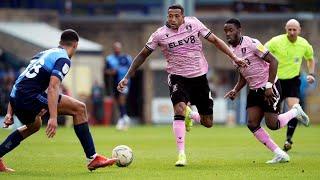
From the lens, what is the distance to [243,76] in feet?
52.5

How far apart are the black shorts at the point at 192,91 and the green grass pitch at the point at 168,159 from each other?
919 mm

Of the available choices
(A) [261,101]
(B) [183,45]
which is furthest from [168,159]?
(B) [183,45]

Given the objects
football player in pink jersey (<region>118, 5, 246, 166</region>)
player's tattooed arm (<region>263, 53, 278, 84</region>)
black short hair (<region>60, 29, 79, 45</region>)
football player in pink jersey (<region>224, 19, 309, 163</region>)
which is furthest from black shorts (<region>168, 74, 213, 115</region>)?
black short hair (<region>60, 29, 79, 45</region>)

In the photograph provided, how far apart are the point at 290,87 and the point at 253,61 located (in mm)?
3412

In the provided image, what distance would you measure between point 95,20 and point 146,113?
4884 millimetres

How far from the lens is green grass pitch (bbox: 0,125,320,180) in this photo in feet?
44.4

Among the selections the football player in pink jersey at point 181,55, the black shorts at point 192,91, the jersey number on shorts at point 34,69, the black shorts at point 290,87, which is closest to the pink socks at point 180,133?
the football player in pink jersey at point 181,55

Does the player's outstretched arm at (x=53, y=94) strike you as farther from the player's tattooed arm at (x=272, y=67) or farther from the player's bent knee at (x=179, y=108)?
the player's tattooed arm at (x=272, y=67)

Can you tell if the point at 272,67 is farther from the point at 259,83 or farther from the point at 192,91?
the point at 192,91

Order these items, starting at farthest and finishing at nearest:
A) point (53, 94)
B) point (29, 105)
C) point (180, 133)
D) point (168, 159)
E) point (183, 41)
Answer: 1. point (168, 159)
2. point (183, 41)
3. point (180, 133)
4. point (29, 105)
5. point (53, 94)

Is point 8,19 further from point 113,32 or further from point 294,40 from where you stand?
point 294,40

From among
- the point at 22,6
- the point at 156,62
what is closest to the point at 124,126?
the point at 156,62

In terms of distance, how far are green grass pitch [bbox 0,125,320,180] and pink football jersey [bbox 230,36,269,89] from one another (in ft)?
4.27

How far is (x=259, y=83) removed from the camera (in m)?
15.9
